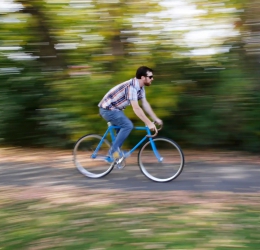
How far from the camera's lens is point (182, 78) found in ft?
27.3

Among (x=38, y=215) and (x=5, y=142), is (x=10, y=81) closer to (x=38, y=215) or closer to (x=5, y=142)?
(x=5, y=142)

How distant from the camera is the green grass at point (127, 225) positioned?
393 cm

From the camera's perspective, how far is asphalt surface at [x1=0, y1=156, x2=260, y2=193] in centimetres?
601

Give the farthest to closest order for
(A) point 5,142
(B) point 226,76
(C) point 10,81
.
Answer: (A) point 5,142 < (C) point 10,81 < (B) point 226,76

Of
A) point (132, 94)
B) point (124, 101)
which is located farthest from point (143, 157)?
point (132, 94)

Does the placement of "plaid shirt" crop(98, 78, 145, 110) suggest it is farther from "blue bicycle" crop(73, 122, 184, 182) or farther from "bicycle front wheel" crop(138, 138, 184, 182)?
"bicycle front wheel" crop(138, 138, 184, 182)

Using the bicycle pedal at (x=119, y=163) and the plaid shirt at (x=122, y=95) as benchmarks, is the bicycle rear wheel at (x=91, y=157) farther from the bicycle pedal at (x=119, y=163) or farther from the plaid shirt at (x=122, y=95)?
the plaid shirt at (x=122, y=95)

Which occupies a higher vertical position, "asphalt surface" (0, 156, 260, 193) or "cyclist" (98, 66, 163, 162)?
"cyclist" (98, 66, 163, 162)

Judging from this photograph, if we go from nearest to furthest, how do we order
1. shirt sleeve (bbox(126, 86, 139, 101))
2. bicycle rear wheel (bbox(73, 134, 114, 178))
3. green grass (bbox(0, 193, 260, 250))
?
green grass (bbox(0, 193, 260, 250)) → shirt sleeve (bbox(126, 86, 139, 101)) → bicycle rear wheel (bbox(73, 134, 114, 178))

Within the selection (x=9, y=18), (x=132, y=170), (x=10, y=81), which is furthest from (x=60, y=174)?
(x=9, y=18)

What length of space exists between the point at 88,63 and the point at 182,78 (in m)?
1.96

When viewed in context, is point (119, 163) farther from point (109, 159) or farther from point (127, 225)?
point (127, 225)

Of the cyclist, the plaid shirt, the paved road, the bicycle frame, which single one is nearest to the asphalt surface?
the paved road

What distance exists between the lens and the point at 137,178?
6500 mm
